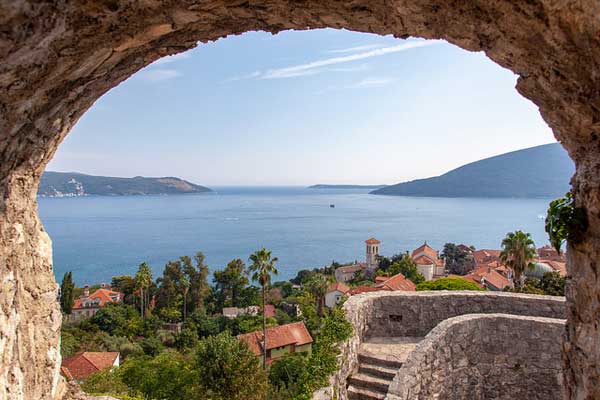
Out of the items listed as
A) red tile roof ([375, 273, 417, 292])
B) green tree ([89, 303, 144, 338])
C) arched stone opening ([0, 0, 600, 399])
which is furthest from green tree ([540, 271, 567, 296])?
green tree ([89, 303, 144, 338])

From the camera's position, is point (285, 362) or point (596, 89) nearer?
point (596, 89)

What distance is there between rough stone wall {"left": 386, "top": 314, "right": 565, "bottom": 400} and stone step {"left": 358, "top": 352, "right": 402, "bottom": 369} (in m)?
0.93

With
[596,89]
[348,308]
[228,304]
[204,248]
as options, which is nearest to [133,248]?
[204,248]

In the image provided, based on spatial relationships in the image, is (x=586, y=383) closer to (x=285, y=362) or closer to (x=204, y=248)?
(x=285, y=362)

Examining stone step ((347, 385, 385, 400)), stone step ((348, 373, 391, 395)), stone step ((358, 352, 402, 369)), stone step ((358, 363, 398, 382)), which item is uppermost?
stone step ((358, 352, 402, 369))

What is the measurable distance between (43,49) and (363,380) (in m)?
7.32

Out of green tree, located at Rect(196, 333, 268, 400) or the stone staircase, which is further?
green tree, located at Rect(196, 333, 268, 400)

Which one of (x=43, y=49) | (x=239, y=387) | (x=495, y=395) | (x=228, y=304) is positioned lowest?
(x=228, y=304)

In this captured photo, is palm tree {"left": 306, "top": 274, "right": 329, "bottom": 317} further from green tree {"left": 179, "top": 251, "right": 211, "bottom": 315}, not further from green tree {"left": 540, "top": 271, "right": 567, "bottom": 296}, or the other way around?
green tree {"left": 179, "top": 251, "right": 211, "bottom": 315}

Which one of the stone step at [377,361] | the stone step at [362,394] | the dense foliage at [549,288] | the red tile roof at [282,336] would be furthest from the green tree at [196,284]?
the stone step at [362,394]

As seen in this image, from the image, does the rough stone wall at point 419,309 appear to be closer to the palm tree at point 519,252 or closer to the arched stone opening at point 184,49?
the arched stone opening at point 184,49

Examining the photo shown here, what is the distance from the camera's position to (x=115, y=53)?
9.73ft

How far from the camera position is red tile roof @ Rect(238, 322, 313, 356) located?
30731mm

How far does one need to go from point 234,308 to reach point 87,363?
1068 inches
